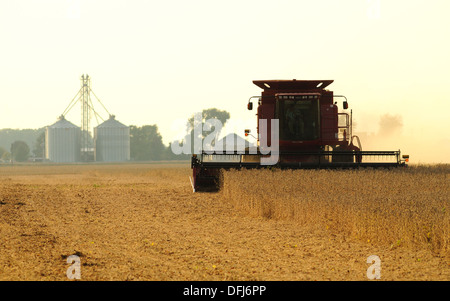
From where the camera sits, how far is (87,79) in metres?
94.0

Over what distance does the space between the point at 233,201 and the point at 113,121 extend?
89.5 m

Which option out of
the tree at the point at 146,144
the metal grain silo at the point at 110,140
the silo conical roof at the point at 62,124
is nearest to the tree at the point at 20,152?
the silo conical roof at the point at 62,124

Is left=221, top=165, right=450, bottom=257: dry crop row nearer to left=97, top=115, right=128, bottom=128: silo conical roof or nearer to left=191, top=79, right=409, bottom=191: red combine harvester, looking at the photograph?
left=191, top=79, right=409, bottom=191: red combine harvester

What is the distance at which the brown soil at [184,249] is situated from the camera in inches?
313

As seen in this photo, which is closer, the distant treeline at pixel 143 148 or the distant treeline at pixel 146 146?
the distant treeline at pixel 146 146

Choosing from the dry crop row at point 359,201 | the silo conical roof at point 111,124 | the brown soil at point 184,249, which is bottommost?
the brown soil at point 184,249

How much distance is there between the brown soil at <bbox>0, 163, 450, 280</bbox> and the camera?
7.95 meters

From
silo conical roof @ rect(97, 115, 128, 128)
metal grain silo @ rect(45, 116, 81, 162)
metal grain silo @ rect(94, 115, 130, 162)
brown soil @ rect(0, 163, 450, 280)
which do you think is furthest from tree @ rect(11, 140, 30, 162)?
brown soil @ rect(0, 163, 450, 280)

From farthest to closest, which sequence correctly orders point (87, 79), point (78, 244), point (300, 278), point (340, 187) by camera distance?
point (87, 79), point (340, 187), point (78, 244), point (300, 278)

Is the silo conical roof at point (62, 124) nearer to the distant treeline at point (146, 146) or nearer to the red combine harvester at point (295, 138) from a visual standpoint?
the distant treeline at point (146, 146)

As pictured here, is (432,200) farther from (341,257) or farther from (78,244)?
(78,244)

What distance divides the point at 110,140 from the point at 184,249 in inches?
3754

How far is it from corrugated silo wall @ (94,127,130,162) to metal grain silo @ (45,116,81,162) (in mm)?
3837
